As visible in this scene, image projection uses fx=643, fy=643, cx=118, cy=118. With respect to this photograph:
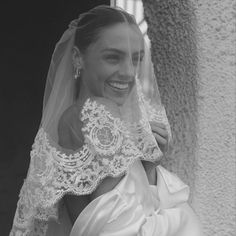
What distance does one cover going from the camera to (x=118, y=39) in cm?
162

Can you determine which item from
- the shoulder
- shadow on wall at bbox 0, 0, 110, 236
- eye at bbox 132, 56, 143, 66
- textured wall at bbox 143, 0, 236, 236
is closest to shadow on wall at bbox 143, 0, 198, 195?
textured wall at bbox 143, 0, 236, 236

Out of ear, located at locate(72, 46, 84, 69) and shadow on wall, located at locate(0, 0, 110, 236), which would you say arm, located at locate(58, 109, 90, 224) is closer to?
ear, located at locate(72, 46, 84, 69)

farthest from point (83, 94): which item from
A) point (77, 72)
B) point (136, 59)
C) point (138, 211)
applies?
point (138, 211)

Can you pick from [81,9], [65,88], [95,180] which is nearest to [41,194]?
[95,180]

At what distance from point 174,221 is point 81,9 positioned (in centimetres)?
218

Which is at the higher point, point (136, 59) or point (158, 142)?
point (136, 59)

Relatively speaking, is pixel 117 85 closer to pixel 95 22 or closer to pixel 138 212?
pixel 95 22

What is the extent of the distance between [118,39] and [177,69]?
1.58 feet

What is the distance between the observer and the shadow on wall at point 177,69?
6.60 feet

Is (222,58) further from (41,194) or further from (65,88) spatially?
(41,194)

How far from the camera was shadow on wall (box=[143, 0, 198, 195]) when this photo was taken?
2012mm

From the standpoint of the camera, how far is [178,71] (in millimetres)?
2057

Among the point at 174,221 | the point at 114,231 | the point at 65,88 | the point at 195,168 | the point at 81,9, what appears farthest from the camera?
the point at 81,9

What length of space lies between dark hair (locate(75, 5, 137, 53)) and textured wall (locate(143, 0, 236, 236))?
1.20 feet
